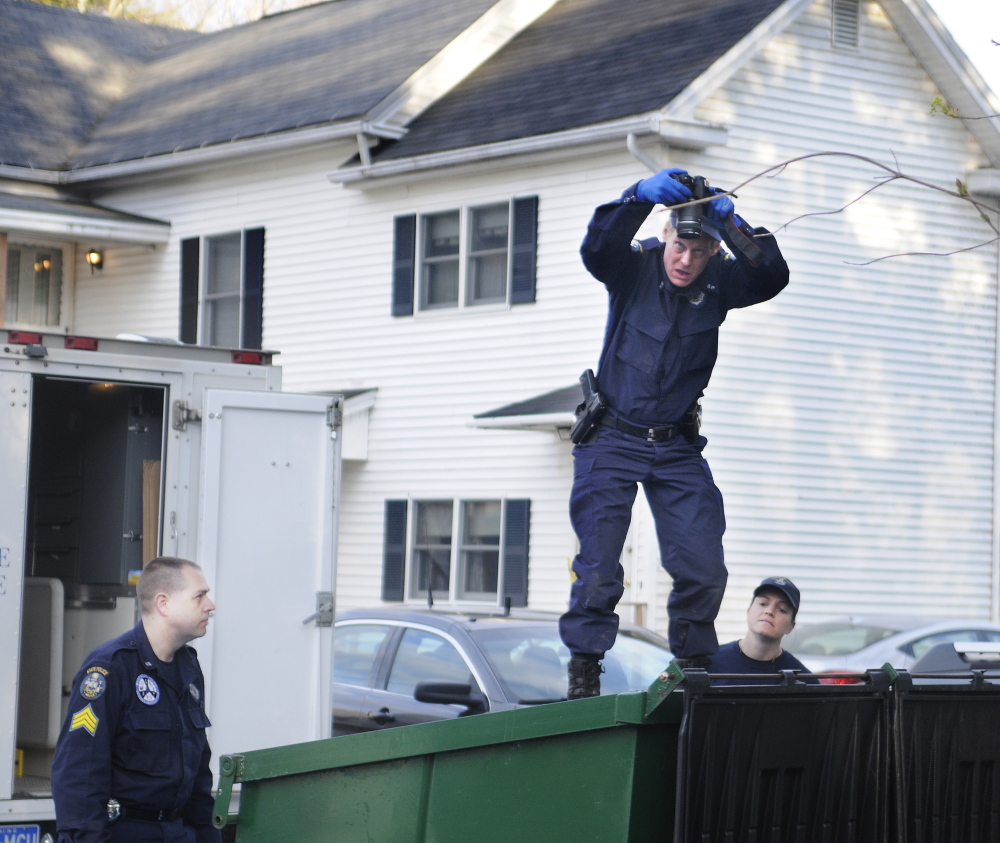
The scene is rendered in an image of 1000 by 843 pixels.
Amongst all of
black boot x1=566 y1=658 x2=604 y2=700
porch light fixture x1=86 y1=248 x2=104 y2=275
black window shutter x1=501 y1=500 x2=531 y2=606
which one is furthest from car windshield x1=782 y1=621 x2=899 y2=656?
porch light fixture x1=86 y1=248 x2=104 y2=275

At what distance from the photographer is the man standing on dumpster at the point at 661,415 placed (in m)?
4.97

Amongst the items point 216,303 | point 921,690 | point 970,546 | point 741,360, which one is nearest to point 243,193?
point 216,303

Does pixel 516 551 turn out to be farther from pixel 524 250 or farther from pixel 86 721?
pixel 86 721

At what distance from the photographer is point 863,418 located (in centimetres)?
1784

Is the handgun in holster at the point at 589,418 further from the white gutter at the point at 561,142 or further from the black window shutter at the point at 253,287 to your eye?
the black window shutter at the point at 253,287

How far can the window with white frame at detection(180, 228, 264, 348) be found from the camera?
20.1m

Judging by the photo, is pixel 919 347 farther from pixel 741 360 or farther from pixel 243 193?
pixel 243 193

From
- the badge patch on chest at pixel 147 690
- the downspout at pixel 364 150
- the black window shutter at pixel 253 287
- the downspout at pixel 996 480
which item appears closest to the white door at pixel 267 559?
the badge patch on chest at pixel 147 690

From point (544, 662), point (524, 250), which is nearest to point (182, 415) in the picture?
point (544, 662)

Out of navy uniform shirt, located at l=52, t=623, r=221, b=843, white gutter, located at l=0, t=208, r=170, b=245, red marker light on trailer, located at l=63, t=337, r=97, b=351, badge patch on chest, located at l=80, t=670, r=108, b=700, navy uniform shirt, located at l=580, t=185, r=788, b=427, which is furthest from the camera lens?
white gutter, located at l=0, t=208, r=170, b=245

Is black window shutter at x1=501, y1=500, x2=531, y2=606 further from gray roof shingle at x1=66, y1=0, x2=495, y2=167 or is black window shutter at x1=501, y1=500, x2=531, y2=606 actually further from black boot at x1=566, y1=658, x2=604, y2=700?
black boot at x1=566, y1=658, x2=604, y2=700

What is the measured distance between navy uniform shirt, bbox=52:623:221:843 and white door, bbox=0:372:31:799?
5.95ft

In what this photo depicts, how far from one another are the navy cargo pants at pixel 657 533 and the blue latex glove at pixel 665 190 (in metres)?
0.80

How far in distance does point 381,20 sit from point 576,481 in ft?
58.3
